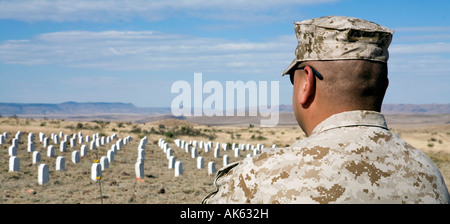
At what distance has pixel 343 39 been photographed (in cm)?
201

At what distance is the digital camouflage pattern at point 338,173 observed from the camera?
1820 mm

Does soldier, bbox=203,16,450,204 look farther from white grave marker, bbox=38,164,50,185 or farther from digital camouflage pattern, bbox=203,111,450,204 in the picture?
white grave marker, bbox=38,164,50,185

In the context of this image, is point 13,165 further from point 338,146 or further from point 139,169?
point 338,146

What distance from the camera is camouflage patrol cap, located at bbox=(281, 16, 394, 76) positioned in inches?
78.7

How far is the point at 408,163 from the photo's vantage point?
6.46 feet

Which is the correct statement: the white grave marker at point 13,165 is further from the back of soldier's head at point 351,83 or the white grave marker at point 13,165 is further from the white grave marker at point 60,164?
the back of soldier's head at point 351,83

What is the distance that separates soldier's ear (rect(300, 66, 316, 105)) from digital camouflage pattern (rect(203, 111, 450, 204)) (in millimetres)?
136

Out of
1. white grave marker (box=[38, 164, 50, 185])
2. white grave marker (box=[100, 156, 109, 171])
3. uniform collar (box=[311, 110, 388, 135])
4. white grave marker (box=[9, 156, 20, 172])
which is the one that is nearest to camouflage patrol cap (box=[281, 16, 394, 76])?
uniform collar (box=[311, 110, 388, 135])

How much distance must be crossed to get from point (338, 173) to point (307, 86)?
411mm

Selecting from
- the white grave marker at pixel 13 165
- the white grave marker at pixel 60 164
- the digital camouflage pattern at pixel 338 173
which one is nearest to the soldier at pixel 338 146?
the digital camouflage pattern at pixel 338 173
